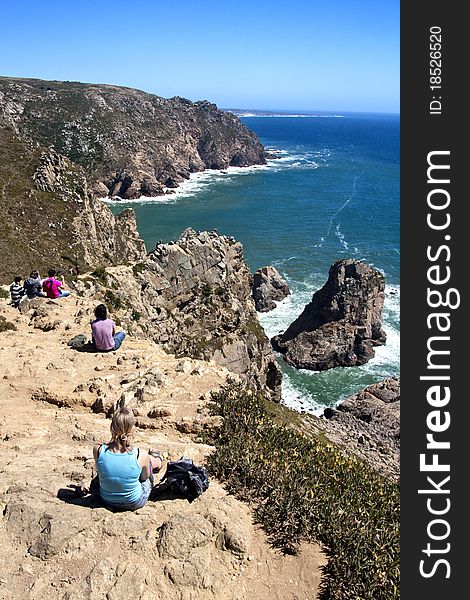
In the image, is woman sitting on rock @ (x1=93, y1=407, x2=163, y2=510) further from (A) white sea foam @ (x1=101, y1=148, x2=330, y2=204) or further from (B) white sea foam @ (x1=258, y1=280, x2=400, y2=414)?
(A) white sea foam @ (x1=101, y1=148, x2=330, y2=204)

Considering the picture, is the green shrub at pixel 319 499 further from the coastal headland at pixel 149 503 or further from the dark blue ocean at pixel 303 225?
the dark blue ocean at pixel 303 225

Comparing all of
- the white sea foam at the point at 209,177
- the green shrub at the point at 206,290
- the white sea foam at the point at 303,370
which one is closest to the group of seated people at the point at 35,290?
the green shrub at the point at 206,290

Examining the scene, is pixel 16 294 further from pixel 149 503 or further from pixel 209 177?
pixel 209 177

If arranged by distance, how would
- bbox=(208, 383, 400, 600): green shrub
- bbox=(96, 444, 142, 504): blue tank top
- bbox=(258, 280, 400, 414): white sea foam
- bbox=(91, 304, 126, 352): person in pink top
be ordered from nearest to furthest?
1. bbox=(208, 383, 400, 600): green shrub
2. bbox=(96, 444, 142, 504): blue tank top
3. bbox=(91, 304, 126, 352): person in pink top
4. bbox=(258, 280, 400, 414): white sea foam

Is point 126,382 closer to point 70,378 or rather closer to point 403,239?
point 70,378

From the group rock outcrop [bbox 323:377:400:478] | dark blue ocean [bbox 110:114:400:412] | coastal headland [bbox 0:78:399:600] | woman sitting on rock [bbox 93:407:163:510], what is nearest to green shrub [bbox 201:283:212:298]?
coastal headland [bbox 0:78:399:600]

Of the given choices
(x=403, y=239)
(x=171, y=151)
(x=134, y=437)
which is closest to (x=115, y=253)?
(x=134, y=437)

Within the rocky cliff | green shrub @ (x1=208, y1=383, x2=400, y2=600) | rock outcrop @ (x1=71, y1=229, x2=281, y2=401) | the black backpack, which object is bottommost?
rock outcrop @ (x1=71, y1=229, x2=281, y2=401)
